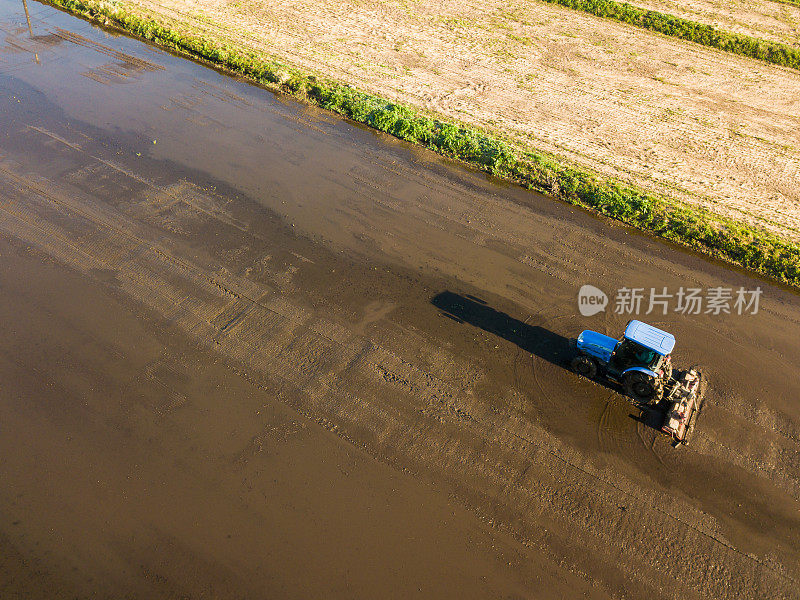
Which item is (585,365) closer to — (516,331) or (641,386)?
(641,386)

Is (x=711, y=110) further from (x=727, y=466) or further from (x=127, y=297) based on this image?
(x=127, y=297)

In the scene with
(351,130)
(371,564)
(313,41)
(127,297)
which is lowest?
(371,564)

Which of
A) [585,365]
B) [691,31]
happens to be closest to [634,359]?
[585,365]

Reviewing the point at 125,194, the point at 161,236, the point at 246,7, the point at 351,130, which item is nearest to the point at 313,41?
the point at 246,7

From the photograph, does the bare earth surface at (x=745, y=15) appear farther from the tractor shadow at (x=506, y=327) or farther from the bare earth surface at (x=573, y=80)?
the tractor shadow at (x=506, y=327)

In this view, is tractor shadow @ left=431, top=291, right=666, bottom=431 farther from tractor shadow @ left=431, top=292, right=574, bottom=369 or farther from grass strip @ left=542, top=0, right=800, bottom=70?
grass strip @ left=542, top=0, right=800, bottom=70
